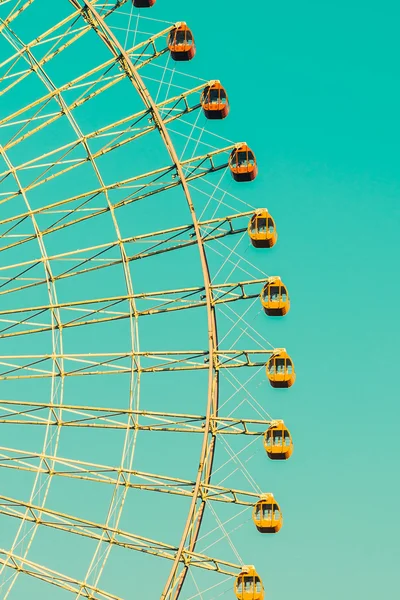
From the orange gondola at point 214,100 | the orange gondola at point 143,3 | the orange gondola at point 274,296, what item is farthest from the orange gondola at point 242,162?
the orange gondola at point 143,3

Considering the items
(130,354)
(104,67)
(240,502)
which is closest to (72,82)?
(104,67)

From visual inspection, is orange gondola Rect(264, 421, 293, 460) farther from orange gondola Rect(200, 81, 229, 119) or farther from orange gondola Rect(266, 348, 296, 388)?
orange gondola Rect(200, 81, 229, 119)

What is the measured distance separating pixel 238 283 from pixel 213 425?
4623 mm

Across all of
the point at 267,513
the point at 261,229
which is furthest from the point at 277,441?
the point at 261,229

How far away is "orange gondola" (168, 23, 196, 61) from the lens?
177 feet

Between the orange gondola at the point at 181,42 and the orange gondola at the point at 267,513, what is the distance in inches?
550

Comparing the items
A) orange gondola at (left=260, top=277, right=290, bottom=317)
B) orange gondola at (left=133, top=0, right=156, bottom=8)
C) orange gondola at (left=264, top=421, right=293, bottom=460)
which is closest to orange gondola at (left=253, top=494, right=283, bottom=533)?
orange gondola at (left=264, top=421, right=293, bottom=460)

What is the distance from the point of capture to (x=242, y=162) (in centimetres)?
5447

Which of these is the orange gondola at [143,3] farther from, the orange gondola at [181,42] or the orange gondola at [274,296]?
the orange gondola at [274,296]

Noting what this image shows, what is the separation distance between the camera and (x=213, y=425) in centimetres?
5141

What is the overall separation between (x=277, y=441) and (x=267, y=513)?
224 cm

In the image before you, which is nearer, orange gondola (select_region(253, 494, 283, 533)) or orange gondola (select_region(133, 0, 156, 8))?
orange gondola (select_region(253, 494, 283, 533))

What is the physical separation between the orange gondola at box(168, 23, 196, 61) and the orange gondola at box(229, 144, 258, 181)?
131 inches

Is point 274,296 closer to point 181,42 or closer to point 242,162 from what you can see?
point 242,162
